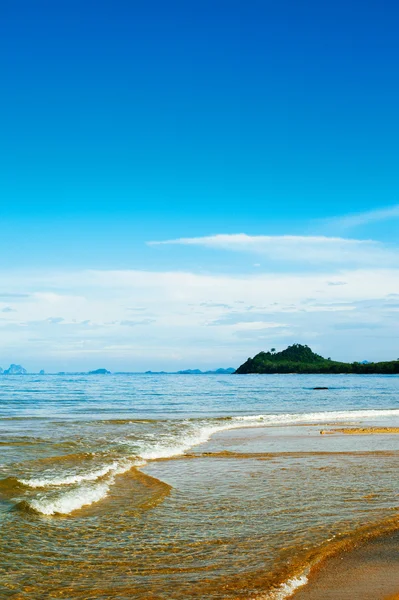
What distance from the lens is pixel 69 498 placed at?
11.1 metres

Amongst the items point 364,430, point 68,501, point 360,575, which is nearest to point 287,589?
point 360,575

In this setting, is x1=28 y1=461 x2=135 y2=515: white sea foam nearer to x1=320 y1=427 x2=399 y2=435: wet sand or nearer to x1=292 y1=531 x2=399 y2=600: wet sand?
x1=292 y1=531 x2=399 y2=600: wet sand

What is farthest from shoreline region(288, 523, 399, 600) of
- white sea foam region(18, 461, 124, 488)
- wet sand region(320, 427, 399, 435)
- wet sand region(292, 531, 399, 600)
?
wet sand region(320, 427, 399, 435)

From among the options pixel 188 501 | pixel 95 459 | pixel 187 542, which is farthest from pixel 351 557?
pixel 95 459

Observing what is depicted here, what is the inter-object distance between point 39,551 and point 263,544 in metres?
3.30

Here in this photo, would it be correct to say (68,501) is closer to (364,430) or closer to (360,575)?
(360,575)

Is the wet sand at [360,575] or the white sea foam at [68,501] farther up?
the wet sand at [360,575]

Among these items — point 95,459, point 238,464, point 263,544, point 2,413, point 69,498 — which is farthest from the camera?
point 2,413

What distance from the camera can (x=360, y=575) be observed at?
22.8ft

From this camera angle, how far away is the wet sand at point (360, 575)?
630 cm

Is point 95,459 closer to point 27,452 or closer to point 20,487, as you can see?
point 27,452

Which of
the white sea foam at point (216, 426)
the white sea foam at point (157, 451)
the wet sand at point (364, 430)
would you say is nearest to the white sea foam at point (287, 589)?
the white sea foam at point (157, 451)

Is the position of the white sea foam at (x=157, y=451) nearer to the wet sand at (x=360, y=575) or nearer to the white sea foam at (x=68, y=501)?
the white sea foam at (x=68, y=501)

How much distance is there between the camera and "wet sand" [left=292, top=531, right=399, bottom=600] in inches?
248
